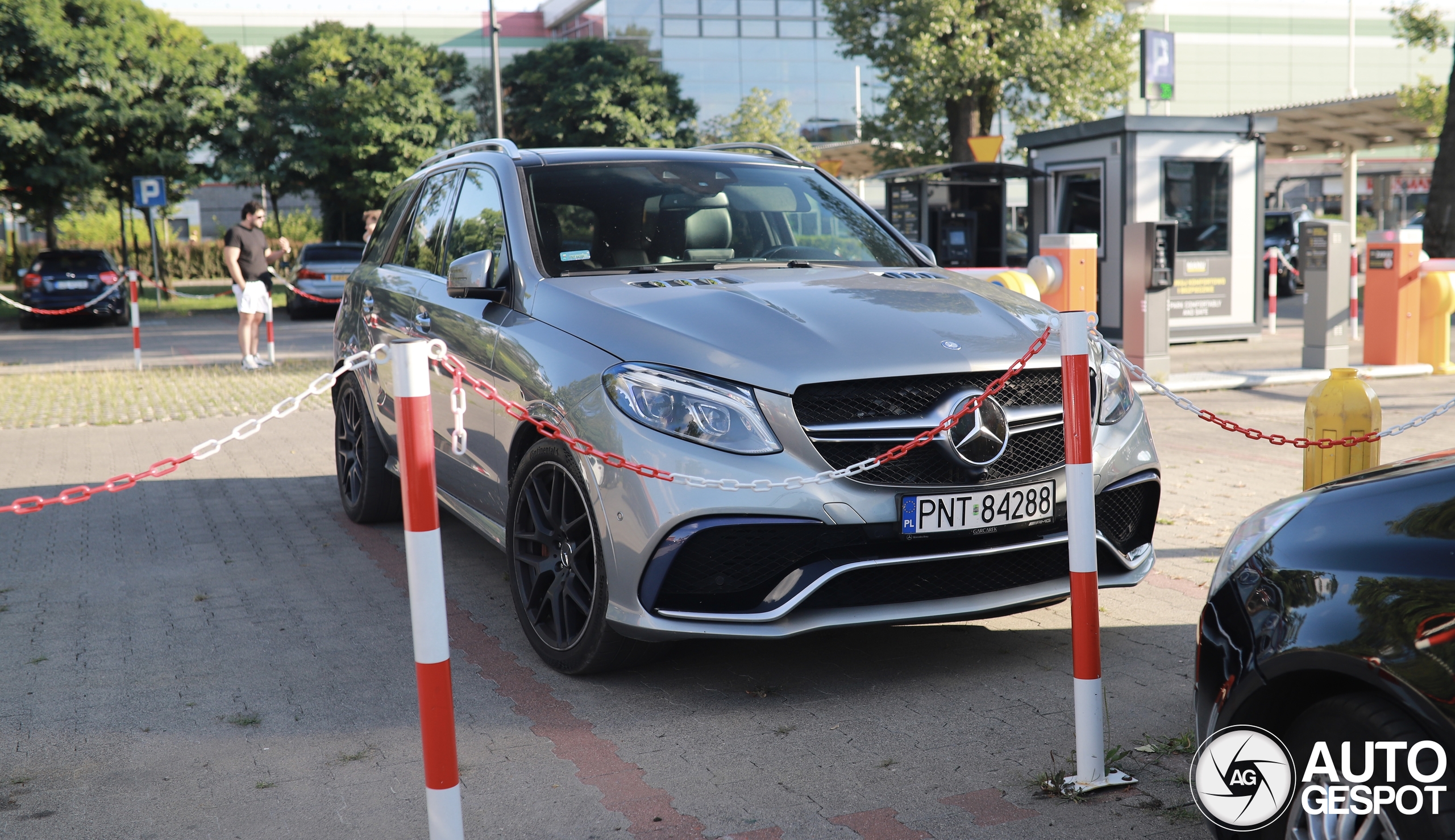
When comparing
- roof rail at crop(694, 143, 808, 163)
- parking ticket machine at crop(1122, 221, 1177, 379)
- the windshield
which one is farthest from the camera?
parking ticket machine at crop(1122, 221, 1177, 379)

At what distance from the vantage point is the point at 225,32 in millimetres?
61375

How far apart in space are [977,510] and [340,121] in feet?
121

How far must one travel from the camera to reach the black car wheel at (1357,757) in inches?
83.3

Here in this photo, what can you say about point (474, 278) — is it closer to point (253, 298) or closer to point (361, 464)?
point (361, 464)

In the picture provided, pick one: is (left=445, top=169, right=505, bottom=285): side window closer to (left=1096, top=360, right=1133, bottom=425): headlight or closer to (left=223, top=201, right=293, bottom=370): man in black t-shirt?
(left=1096, top=360, right=1133, bottom=425): headlight

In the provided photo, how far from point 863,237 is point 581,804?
2.91m

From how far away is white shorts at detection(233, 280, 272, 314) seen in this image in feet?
49.9

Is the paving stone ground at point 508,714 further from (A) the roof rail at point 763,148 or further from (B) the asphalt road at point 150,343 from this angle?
(B) the asphalt road at point 150,343

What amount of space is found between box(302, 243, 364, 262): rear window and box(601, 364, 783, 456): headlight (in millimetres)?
23627

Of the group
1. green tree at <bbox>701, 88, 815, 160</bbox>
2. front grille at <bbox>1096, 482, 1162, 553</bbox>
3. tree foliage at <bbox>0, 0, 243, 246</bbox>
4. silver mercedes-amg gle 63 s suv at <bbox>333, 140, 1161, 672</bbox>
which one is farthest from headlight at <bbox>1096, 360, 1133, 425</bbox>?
green tree at <bbox>701, 88, 815, 160</bbox>

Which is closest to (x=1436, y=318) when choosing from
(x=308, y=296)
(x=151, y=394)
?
(x=151, y=394)

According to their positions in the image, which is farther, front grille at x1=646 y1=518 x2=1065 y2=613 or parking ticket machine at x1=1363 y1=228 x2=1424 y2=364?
parking ticket machine at x1=1363 y1=228 x2=1424 y2=364

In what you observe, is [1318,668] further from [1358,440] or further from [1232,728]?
[1358,440]

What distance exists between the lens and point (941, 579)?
3.84 m
